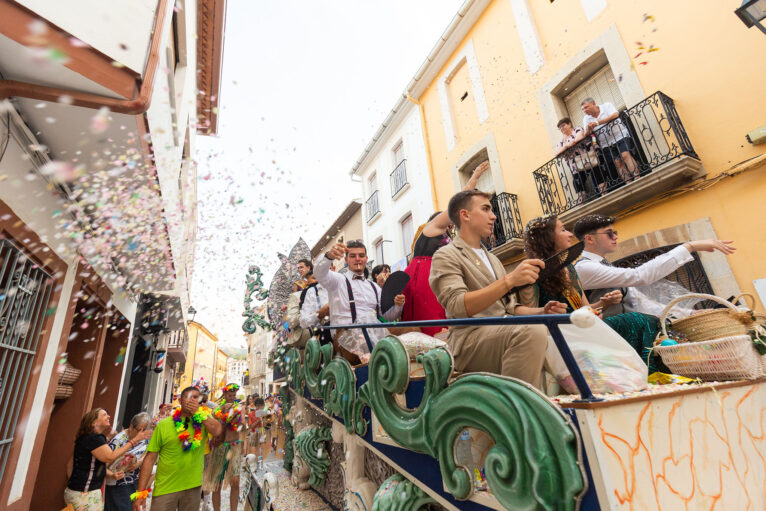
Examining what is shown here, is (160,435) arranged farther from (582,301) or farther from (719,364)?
(719,364)

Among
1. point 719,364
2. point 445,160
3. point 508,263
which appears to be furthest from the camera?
point 445,160

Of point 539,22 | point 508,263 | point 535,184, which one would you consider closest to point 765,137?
point 535,184

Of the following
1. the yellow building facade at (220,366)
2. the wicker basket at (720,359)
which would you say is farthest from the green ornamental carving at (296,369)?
the yellow building facade at (220,366)

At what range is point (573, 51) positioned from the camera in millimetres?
7473

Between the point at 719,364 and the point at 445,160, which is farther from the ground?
the point at 445,160

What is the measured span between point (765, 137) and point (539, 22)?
5453mm

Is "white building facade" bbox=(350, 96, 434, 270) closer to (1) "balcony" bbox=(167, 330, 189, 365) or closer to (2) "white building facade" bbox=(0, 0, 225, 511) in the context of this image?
(2) "white building facade" bbox=(0, 0, 225, 511)

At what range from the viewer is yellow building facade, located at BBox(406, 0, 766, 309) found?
501 cm

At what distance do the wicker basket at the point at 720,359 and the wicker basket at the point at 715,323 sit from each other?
0.48ft

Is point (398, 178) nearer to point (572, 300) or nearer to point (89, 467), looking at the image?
point (89, 467)

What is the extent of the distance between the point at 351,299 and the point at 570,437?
290 centimetres

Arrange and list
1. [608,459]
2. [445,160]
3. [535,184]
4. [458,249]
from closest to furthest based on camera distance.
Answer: [608,459] < [458,249] < [535,184] < [445,160]

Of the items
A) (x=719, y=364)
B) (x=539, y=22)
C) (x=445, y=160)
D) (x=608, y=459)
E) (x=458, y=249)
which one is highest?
(x=539, y=22)

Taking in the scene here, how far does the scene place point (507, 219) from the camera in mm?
8516
